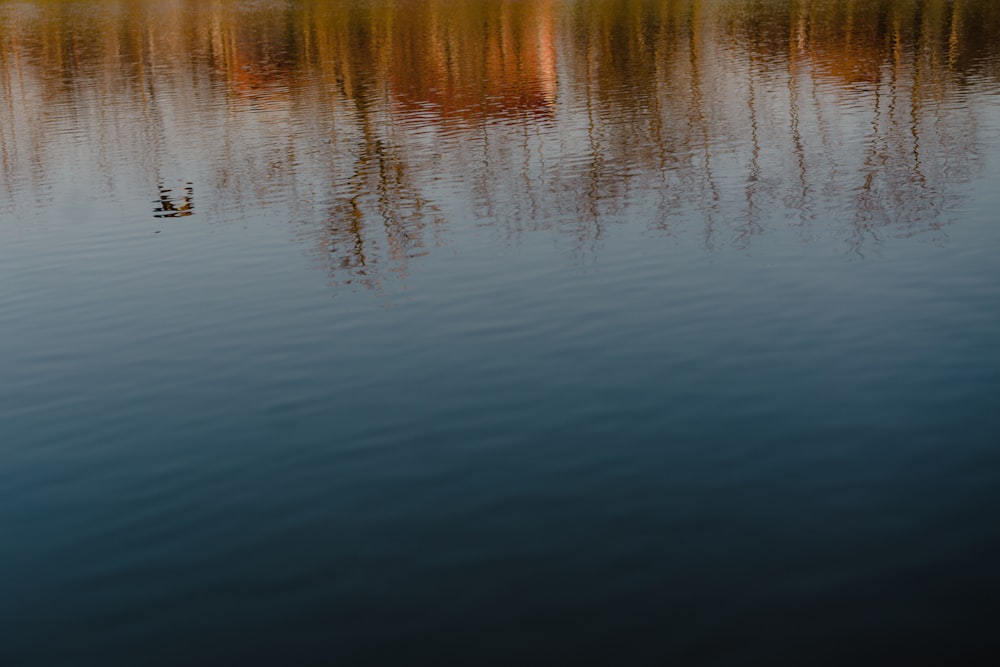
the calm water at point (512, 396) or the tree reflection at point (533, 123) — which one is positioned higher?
the tree reflection at point (533, 123)

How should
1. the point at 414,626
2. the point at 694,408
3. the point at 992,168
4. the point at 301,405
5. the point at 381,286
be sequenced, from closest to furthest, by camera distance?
1. the point at 414,626
2. the point at 694,408
3. the point at 301,405
4. the point at 381,286
5. the point at 992,168

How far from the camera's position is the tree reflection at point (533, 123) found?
96.9 feet

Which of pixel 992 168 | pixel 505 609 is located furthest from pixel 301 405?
pixel 992 168

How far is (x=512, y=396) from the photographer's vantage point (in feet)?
57.1

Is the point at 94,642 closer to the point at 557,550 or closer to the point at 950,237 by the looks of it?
the point at 557,550

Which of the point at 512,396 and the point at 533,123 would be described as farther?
the point at 533,123

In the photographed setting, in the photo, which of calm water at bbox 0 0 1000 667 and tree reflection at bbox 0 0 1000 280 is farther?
tree reflection at bbox 0 0 1000 280

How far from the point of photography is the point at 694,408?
1634cm

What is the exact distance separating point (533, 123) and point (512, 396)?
29.5 meters

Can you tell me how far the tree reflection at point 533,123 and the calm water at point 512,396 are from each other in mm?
292

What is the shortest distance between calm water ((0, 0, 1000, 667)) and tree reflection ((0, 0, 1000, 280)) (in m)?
0.29

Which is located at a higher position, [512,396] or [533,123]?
[533,123]

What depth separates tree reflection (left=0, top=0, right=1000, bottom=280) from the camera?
29.5 meters

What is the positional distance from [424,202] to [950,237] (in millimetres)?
13641
